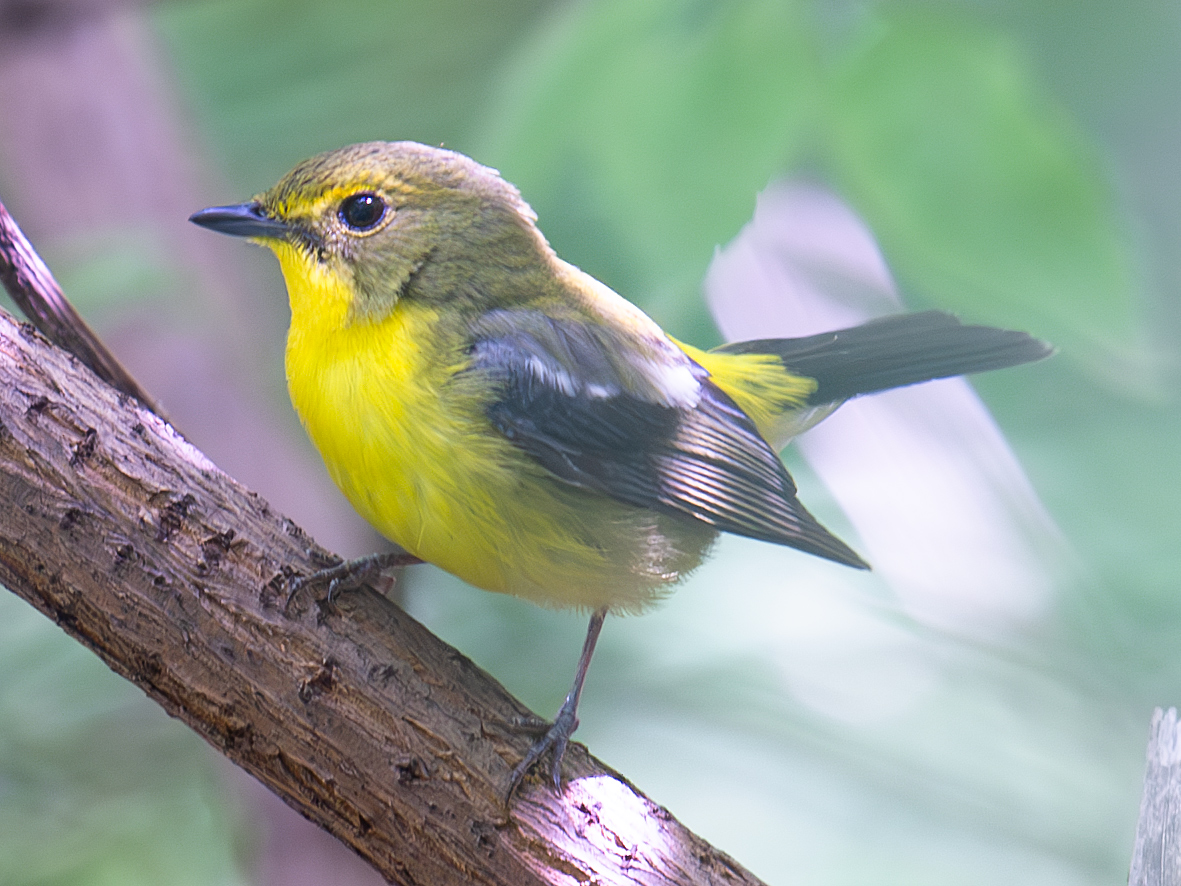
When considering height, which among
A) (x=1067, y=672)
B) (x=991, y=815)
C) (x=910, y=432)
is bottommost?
(x=991, y=815)

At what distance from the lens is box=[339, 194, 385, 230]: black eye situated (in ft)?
5.04

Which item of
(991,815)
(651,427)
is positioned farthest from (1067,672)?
(651,427)

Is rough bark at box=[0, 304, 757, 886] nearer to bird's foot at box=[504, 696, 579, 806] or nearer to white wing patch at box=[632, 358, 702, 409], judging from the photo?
bird's foot at box=[504, 696, 579, 806]

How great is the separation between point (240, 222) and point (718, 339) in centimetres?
136

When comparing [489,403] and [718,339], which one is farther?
[718,339]

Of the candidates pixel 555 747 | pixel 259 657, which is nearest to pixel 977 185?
pixel 555 747

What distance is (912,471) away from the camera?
2.75m

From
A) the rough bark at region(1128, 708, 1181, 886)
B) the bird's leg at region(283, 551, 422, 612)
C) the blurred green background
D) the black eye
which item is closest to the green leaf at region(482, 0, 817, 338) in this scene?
the blurred green background

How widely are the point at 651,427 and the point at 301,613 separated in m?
0.61

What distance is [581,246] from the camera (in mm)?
1950

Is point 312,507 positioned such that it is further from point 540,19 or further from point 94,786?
point 540,19

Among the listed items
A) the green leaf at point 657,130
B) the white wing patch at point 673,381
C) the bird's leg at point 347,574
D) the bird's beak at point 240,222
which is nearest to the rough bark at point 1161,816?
the white wing patch at point 673,381

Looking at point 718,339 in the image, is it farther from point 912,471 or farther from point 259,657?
point 259,657

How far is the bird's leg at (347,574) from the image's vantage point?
54.1 inches
